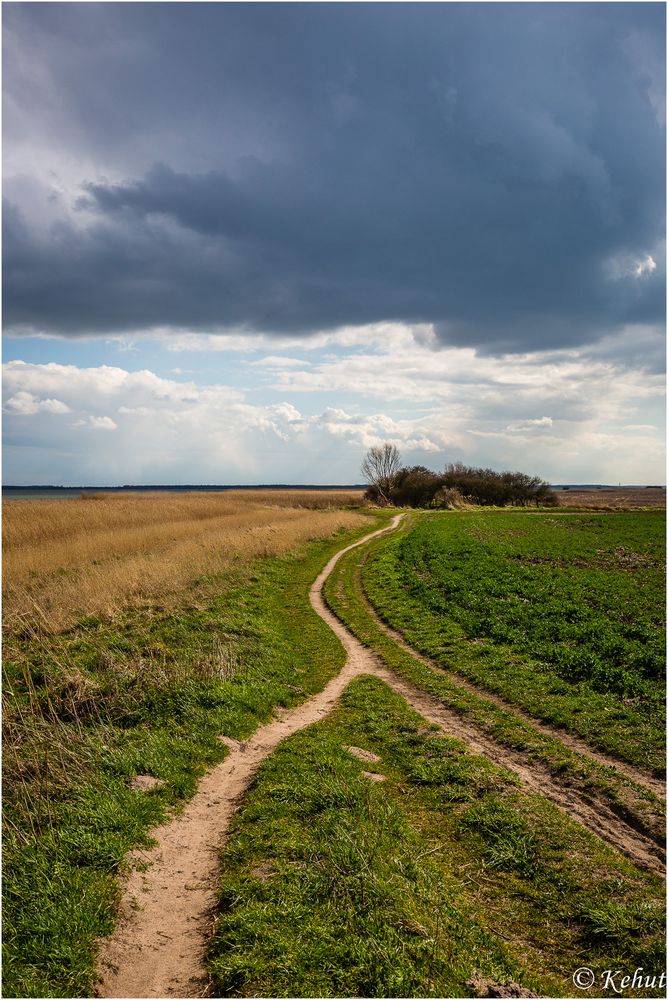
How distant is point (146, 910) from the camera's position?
6.19m

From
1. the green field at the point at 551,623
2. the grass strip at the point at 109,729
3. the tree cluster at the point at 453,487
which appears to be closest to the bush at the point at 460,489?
the tree cluster at the point at 453,487

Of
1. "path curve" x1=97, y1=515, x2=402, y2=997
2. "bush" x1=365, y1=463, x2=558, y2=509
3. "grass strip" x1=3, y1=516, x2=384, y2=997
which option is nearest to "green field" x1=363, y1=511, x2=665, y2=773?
"grass strip" x1=3, y1=516, x2=384, y2=997

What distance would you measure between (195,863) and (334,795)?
1955mm

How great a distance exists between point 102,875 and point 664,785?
7.83 m

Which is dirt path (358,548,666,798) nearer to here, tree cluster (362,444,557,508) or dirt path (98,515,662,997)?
dirt path (98,515,662,997)

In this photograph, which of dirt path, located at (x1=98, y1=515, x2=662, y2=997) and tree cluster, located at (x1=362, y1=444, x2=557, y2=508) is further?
tree cluster, located at (x1=362, y1=444, x2=557, y2=508)

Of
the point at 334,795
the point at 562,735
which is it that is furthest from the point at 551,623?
the point at 334,795

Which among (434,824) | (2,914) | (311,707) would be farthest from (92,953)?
(311,707)

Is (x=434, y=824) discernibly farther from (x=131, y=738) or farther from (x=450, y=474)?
(x=450, y=474)

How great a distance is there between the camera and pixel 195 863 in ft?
22.9

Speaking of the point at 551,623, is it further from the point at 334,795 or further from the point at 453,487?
the point at 453,487

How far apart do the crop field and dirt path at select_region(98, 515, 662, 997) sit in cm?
3

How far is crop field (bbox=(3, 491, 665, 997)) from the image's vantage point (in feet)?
17.9

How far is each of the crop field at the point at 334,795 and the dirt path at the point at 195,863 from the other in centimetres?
3
